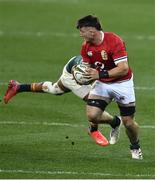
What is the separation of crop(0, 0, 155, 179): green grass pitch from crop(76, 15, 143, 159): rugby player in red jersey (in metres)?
0.66

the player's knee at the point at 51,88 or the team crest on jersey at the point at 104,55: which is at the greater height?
the team crest on jersey at the point at 104,55

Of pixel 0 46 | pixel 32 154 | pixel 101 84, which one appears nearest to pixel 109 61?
pixel 101 84

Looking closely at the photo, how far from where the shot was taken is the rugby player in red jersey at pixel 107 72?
51.9ft

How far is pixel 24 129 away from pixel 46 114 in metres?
1.79

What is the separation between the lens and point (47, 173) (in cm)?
1473

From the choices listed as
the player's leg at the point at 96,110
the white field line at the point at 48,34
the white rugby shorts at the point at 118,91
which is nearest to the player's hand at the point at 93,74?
the white rugby shorts at the point at 118,91

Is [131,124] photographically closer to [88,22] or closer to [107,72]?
[107,72]

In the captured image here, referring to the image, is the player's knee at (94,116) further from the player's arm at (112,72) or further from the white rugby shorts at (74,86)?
the white rugby shorts at (74,86)

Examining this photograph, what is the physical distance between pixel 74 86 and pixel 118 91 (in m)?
2.85

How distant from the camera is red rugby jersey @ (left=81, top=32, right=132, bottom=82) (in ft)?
51.9

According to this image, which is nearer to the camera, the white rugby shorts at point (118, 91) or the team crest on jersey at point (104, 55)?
the team crest on jersey at point (104, 55)

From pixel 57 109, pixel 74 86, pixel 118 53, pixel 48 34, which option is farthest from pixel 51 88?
pixel 48 34

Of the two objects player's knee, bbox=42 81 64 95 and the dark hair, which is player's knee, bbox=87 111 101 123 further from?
player's knee, bbox=42 81 64 95

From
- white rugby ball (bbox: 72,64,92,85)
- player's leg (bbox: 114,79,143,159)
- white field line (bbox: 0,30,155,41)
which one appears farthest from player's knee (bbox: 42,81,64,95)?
white field line (bbox: 0,30,155,41)
